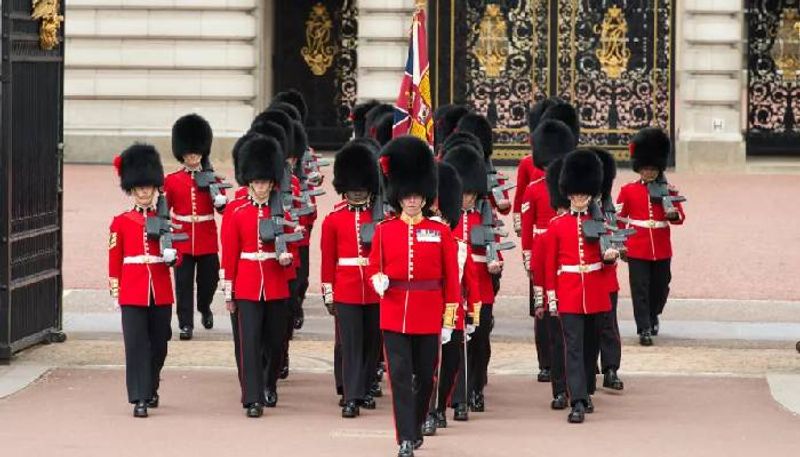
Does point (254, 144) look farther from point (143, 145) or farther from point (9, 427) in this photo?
point (9, 427)

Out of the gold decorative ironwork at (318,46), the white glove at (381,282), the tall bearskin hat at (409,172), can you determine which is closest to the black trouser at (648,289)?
the tall bearskin hat at (409,172)

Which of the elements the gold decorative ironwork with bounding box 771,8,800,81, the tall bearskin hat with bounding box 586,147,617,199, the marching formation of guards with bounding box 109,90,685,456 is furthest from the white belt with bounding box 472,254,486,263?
the gold decorative ironwork with bounding box 771,8,800,81

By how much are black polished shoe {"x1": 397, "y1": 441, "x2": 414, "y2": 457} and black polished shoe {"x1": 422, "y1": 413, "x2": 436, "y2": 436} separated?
2.27 feet

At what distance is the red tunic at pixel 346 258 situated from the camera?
1252cm

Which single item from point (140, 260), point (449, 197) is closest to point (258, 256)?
point (140, 260)

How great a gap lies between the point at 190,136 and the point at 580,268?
372 cm

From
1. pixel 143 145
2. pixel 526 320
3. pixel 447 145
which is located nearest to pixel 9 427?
pixel 143 145

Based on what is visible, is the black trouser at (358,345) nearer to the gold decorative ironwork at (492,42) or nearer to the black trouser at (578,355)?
the black trouser at (578,355)

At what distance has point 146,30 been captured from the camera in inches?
1158

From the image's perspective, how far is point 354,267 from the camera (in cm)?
1255

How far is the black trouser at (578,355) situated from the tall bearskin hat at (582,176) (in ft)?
2.25

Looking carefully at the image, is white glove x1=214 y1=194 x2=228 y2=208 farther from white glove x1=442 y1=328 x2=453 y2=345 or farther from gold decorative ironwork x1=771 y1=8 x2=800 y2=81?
gold decorative ironwork x1=771 y1=8 x2=800 y2=81

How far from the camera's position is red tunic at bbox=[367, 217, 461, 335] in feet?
36.6

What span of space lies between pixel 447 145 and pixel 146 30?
16220 millimetres
